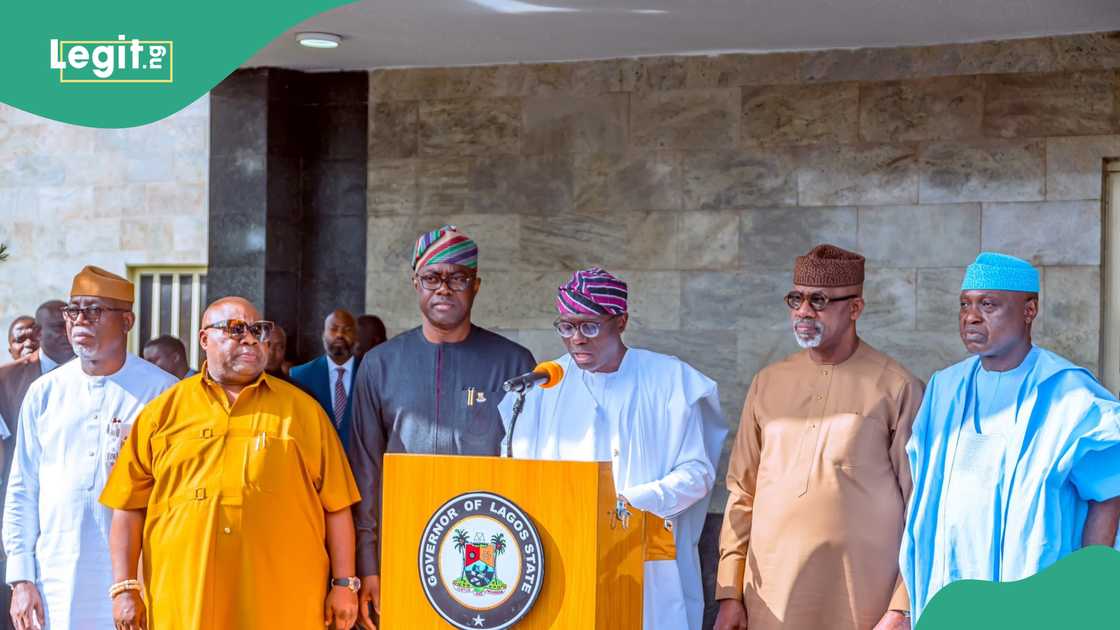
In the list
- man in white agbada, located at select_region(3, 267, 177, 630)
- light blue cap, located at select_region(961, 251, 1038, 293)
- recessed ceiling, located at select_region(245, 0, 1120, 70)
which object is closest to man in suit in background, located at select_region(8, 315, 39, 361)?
recessed ceiling, located at select_region(245, 0, 1120, 70)

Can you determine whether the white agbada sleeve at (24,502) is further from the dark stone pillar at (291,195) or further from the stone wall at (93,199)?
the stone wall at (93,199)

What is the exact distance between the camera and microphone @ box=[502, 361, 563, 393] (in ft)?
14.7

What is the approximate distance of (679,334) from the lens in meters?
8.52

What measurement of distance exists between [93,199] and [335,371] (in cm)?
621

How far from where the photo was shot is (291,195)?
9078 millimetres

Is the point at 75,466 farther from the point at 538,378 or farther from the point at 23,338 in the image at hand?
the point at 23,338

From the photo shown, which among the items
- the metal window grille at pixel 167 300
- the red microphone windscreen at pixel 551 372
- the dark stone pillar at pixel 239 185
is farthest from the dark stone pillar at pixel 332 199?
the metal window grille at pixel 167 300

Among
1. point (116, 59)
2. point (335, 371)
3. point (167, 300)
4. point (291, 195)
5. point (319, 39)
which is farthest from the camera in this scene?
point (167, 300)

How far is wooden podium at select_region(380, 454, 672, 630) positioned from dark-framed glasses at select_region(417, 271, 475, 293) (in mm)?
1380

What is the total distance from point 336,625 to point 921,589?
2.07 metres

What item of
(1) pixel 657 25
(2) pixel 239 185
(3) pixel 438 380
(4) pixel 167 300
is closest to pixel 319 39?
(2) pixel 239 185

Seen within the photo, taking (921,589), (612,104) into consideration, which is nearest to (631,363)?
(921,589)

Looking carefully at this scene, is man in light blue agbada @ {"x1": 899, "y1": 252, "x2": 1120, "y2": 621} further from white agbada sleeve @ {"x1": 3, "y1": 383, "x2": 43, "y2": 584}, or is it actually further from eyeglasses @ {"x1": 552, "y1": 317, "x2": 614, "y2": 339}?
white agbada sleeve @ {"x1": 3, "y1": 383, "x2": 43, "y2": 584}

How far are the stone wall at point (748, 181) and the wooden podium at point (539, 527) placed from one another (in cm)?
408
